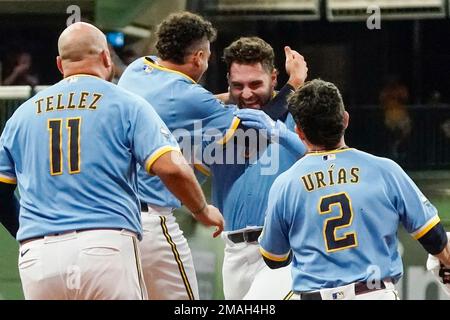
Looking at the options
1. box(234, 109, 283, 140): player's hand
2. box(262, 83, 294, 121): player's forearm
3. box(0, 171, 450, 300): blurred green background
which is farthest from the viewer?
box(0, 171, 450, 300): blurred green background

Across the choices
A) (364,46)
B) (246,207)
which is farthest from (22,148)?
(364,46)

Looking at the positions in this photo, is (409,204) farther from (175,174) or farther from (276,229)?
(175,174)

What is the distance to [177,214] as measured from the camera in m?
7.81

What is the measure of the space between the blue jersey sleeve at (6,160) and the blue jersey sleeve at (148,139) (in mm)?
543

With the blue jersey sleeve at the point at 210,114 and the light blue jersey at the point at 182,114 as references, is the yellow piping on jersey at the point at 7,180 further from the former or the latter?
the blue jersey sleeve at the point at 210,114

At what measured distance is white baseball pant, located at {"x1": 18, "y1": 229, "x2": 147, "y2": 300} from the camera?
15.1 ft

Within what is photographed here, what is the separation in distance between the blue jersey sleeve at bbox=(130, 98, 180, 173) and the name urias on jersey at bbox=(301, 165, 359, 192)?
603 mm

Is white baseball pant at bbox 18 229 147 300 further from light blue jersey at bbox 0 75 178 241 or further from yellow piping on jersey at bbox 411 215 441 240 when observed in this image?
yellow piping on jersey at bbox 411 215 441 240

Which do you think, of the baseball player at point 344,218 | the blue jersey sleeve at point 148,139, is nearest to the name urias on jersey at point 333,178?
the baseball player at point 344,218

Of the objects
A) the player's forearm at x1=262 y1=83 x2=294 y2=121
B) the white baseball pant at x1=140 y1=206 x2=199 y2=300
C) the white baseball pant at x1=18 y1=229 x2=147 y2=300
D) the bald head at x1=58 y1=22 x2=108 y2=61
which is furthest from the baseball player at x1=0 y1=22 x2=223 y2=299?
the player's forearm at x1=262 y1=83 x2=294 y2=121

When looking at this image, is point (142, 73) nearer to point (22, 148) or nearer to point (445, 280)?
point (22, 148)

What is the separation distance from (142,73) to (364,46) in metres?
2.51

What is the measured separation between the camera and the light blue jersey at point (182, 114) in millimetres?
5613

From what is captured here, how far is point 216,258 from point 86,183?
3.17m
